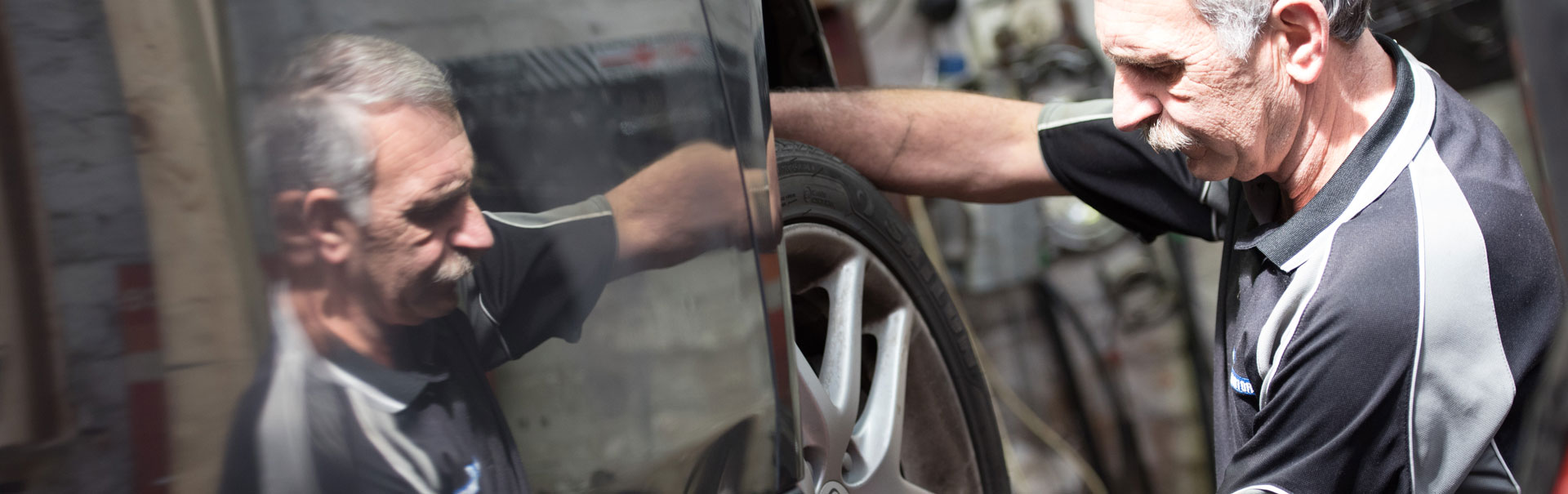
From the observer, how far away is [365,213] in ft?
2.60

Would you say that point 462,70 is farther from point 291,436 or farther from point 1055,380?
point 1055,380

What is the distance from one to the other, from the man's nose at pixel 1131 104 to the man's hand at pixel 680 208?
0.61 metres

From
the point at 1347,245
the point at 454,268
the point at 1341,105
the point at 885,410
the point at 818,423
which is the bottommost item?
the point at 885,410

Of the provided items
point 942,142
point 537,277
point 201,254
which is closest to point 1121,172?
point 942,142

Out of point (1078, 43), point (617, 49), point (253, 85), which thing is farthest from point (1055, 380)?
point (253, 85)

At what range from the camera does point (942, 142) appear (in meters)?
1.86

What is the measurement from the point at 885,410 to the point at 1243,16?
0.74 meters

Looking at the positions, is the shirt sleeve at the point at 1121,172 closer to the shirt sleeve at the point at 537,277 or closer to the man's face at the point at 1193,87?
the man's face at the point at 1193,87

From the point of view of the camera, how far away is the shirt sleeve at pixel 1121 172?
1.75m

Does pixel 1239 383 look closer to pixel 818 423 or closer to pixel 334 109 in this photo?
pixel 818 423

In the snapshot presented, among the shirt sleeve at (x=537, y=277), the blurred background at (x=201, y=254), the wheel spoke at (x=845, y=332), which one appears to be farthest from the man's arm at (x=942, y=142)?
the shirt sleeve at (x=537, y=277)

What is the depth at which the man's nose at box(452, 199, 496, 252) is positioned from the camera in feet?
2.80

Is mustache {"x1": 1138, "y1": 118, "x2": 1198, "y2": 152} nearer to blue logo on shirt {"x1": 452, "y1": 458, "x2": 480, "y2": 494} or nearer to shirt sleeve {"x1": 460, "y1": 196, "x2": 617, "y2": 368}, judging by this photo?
shirt sleeve {"x1": 460, "y1": 196, "x2": 617, "y2": 368}

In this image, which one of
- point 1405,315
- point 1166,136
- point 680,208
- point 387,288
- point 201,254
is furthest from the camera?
point 1166,136
